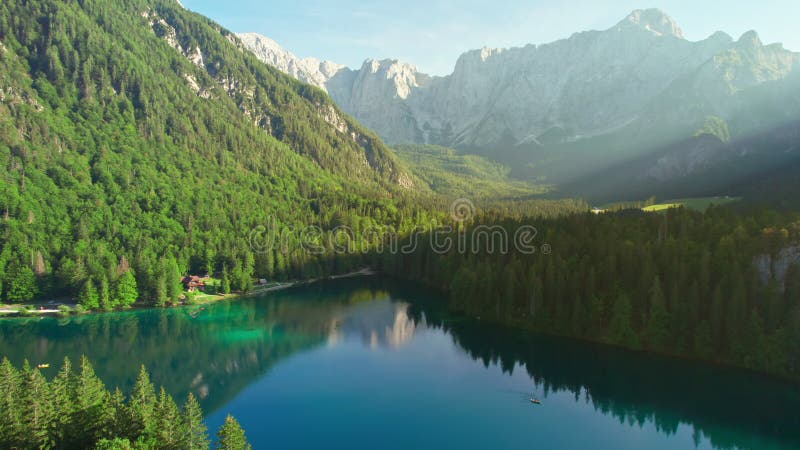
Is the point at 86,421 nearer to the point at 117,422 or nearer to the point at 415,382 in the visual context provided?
the point at 117,422

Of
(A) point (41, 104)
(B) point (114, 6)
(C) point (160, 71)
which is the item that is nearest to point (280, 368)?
(A) point (41, 104)

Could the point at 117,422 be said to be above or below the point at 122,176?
below

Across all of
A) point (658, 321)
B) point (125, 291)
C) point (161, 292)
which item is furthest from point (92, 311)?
point (658, 321)

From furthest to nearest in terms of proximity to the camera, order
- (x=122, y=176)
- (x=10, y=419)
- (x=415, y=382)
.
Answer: (x=122, y=176), (x=415, y=382), (x=10, y=419)

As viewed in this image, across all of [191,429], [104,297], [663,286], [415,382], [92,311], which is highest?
[663,286]

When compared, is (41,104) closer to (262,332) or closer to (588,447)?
(262,332)

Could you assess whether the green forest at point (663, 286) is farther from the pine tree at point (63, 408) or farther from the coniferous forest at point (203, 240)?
the pine tree at point (63, 408)
